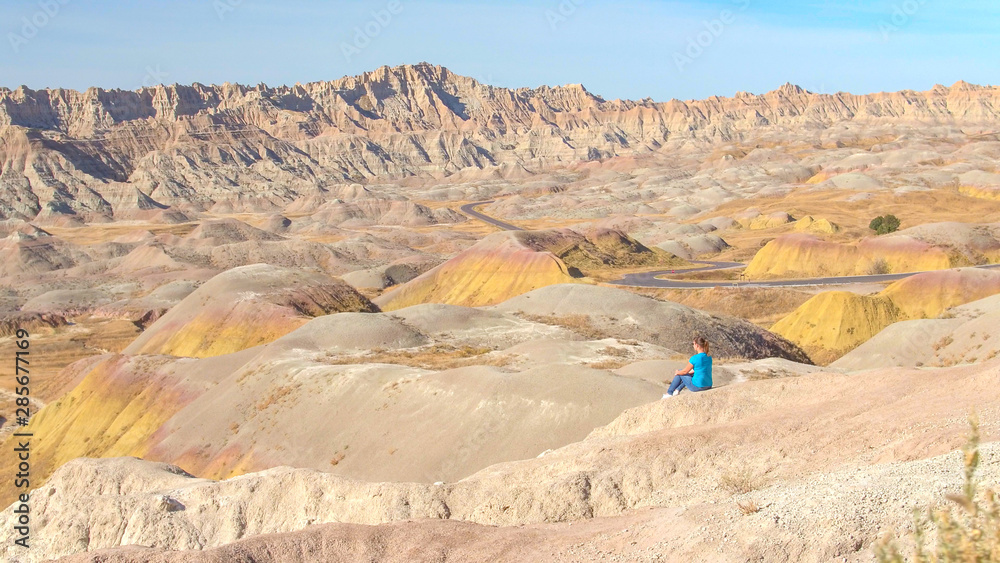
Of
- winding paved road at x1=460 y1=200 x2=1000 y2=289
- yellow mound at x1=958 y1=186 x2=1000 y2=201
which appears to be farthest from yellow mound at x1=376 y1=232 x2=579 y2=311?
yellow mound at x1=958 y1=186 x2=1000 y2=201

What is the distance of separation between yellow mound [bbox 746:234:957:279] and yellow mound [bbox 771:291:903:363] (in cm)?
1795

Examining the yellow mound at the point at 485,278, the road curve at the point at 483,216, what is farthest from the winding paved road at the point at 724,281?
the road curve at the point at 483,216

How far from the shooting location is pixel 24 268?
3755 inches

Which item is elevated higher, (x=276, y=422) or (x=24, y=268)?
(x=24, y=268)

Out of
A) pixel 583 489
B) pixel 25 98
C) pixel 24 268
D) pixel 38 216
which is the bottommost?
pixel 583 489

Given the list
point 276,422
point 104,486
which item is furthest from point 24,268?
point 104,486

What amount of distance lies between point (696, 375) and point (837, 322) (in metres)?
36.5

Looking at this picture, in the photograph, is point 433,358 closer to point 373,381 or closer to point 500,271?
point 373,381

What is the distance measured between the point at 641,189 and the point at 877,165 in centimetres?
4617

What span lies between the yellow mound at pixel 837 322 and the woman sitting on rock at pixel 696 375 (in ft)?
109

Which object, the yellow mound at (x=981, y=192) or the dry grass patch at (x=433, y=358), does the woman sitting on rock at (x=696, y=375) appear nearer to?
the dry grass patch at (x=433, y=358)

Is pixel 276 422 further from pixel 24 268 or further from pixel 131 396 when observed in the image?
pixel 24 268

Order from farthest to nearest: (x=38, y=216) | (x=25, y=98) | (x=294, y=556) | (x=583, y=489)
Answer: (x=25, y=98) → (x=38, y=216) → (x=583, y=489) → (x=294, y=556)

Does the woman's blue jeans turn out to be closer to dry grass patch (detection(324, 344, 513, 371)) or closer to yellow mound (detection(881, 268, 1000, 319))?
dry grass patch (detection(324, 344, 513, 371))
